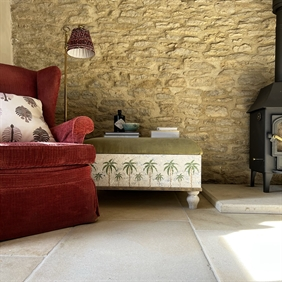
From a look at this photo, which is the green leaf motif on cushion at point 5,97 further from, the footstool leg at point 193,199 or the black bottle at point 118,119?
the footstool leg at point 193,199

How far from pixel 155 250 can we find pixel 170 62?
2.31 meters

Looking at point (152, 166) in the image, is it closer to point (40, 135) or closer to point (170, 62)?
point (40, 135)

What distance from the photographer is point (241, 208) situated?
81.0 inches

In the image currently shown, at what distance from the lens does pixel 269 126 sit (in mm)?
2504

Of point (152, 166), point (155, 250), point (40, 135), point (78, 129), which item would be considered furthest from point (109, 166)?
point (155, 250)

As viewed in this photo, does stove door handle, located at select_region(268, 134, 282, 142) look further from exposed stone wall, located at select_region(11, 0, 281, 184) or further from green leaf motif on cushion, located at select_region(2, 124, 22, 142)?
green leaf motif on cushion, located at select_region(2, 124, 22, 142)

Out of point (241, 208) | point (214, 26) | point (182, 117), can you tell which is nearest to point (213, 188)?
point (241, 208)

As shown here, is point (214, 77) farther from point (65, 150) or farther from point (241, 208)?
point (65, 150)

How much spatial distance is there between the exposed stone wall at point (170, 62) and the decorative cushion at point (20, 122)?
1135 mm

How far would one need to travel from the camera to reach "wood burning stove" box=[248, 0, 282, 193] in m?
2.46

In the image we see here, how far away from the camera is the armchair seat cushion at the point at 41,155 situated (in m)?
1.40

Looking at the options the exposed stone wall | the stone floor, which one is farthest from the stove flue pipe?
the stone floor

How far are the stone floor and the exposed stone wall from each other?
126cm

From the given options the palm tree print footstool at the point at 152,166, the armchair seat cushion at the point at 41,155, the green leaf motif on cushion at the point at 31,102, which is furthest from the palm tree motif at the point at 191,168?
the green leaf motif on cushion at the point at 31,102
